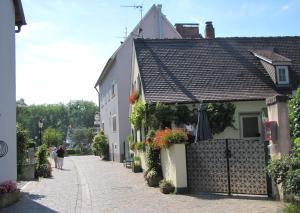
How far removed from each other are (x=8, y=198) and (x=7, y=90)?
11.9ft

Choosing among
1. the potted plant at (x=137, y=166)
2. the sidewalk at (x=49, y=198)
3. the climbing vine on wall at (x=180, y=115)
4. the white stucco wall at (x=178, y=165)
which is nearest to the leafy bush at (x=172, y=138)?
the white stucco wall at (x=178, y=165)

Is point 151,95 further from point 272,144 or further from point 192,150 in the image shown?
point 272,144

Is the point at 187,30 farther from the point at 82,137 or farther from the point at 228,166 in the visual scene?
the point at 82,137

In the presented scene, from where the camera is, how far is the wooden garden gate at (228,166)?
547 inches

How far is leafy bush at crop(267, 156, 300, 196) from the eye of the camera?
35.3 ft

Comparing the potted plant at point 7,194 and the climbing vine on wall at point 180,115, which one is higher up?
the climbing vine on wall at point 180,115

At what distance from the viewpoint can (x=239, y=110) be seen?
2295 centimetres

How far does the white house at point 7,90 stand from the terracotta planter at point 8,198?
74cm

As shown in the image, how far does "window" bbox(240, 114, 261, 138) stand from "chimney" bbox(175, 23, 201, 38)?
15952 millimetres

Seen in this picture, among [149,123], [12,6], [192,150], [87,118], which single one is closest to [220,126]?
[149,123]

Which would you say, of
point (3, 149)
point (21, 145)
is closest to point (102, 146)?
point (21, 145)

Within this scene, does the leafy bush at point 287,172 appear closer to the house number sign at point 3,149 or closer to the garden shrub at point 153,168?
the garden shrub at point 153,168

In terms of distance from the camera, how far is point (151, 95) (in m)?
22.8

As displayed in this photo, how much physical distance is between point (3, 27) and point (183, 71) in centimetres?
1183
